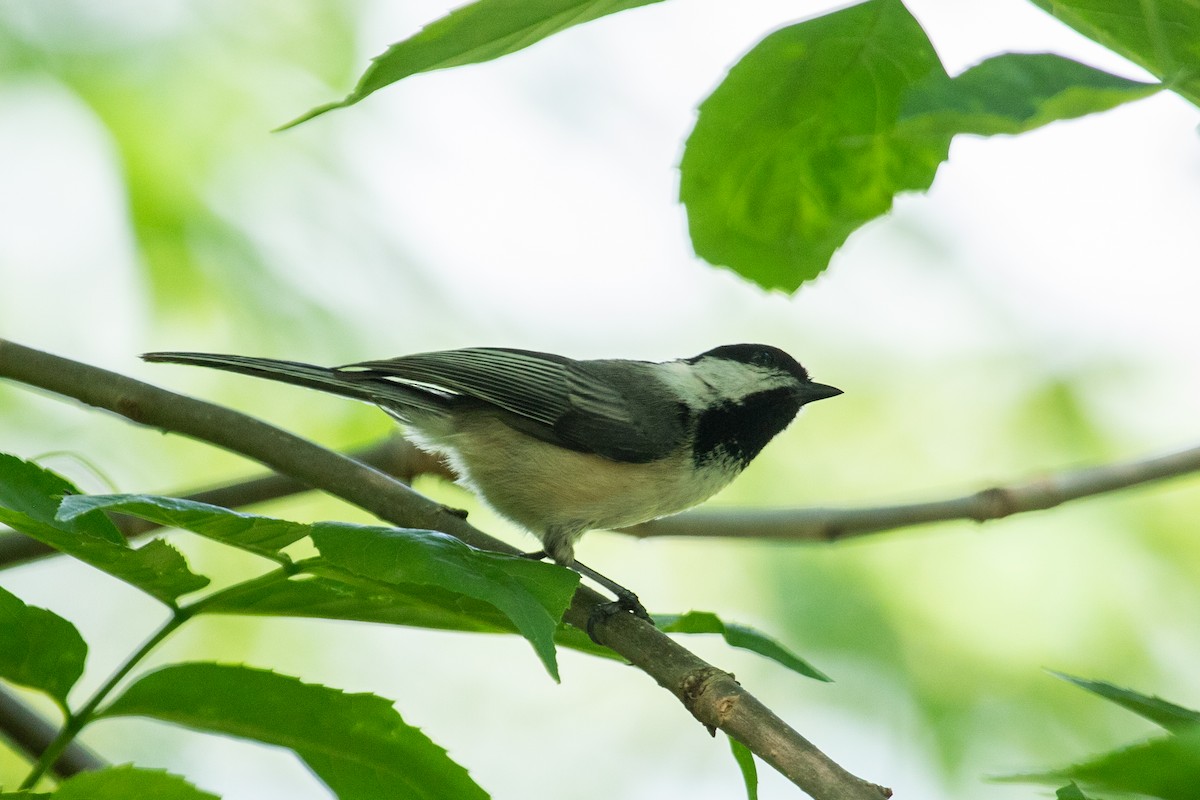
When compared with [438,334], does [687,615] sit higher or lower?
lower

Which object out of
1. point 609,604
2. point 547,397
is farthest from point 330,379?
point 609,604

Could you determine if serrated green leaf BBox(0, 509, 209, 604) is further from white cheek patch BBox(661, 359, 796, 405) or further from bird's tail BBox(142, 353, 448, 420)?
white cheek patch BBox(661, 359, 796, 405)

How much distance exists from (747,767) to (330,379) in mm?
1448

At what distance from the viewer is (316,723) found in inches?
48.6

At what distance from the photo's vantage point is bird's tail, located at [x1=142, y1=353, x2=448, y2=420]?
2178 millimetres

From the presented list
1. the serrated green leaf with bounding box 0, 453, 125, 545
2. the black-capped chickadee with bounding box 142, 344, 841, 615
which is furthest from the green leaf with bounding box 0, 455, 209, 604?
the black-capped chickadee with bounding box 142, 344, 841, 615

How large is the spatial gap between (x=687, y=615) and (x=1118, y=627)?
10.6 feet

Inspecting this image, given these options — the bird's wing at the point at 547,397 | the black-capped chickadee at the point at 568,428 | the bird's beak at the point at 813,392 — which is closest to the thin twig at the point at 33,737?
the black-capped chickadee at the point at 568,428

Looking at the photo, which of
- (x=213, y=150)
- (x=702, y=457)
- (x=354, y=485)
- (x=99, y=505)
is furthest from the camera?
(x=213, y=150)

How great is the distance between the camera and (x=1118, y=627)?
4.11 m

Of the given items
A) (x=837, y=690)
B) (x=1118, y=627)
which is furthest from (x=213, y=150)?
(x=1118, y=627)

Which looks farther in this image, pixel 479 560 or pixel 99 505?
pixel 479 560

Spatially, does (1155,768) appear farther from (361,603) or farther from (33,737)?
(33,737)

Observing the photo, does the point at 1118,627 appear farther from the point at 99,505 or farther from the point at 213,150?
the point at 99,505
